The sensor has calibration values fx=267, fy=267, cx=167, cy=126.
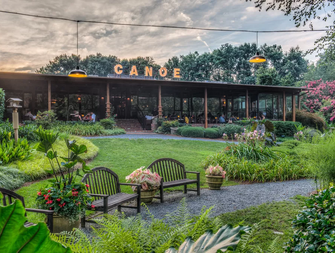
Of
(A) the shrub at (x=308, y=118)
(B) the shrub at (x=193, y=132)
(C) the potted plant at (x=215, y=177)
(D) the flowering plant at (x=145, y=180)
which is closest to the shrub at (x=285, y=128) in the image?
(A) the shrub at (x=308, y=118)

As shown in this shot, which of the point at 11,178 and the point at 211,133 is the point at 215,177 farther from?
the point at 211,133

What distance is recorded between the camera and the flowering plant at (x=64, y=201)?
4008 millimetres

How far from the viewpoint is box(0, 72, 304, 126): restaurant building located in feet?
73.2

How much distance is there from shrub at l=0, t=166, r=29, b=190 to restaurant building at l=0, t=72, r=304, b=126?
512 inches

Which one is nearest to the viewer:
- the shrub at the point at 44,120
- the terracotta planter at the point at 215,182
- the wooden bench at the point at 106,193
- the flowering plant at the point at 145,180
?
the wooden bench at the point at 106,193

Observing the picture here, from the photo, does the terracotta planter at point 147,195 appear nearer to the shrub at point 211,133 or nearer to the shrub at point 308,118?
the shrub at point 211,133

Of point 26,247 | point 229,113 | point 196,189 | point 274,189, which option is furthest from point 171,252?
point 229,113

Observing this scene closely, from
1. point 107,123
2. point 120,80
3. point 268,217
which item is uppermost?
point 120,80

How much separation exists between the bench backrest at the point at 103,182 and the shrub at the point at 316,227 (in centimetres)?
361

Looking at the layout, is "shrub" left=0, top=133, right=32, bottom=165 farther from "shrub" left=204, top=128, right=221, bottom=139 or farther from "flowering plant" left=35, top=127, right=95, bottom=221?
"shrub" left=204, top=128, right=221, bottom=139

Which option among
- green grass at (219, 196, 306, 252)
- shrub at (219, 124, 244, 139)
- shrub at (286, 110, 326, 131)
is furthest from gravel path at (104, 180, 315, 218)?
shrub at (286, 110, 326, 131)

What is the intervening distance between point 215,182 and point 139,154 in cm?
482

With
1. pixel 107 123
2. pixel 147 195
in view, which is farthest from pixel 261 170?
pixel 107 123

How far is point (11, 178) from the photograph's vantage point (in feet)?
21.9
